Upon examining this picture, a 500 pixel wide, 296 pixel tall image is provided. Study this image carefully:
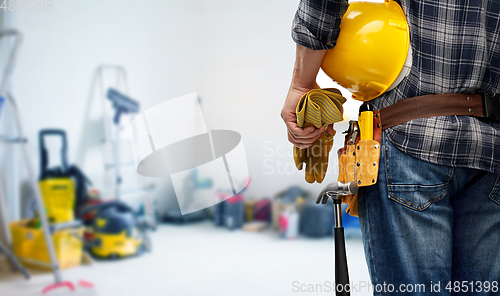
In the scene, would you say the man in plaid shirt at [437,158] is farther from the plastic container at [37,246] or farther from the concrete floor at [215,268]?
the plastic container at [37,246]

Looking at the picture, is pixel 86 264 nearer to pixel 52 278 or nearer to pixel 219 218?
pixel 52 278

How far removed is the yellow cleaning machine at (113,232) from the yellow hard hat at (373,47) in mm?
1611

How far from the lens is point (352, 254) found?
1.98 meters

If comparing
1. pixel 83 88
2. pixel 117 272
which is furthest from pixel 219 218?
pixel 83 88

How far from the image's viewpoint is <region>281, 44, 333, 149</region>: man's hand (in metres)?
0.52

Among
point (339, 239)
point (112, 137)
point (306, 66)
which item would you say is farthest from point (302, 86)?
point (112, 137)

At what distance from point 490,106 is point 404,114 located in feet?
0.39

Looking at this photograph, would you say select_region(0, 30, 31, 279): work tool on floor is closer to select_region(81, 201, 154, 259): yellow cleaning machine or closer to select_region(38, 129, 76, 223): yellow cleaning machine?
select_region(38, 129, 76, 223): yellow cleaning machine

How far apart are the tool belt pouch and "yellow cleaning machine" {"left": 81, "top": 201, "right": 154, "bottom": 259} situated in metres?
1.54

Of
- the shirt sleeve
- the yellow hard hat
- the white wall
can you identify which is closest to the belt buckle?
the yellow hard hat

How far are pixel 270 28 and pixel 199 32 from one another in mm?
449

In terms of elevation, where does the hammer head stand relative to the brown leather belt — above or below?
below

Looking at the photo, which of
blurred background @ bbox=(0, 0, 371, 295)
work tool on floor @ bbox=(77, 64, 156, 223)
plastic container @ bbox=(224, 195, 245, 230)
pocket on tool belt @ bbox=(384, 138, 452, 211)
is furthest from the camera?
plastic container @ bbox=(224, 195, 245, 230)

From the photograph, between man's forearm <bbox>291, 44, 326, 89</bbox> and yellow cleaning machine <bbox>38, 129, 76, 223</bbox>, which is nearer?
man's forearm <bbox>291, 44, 326, 89</bbox>
